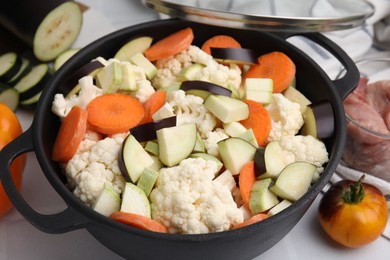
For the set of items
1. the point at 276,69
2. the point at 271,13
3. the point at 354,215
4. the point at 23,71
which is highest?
the point at 271,13

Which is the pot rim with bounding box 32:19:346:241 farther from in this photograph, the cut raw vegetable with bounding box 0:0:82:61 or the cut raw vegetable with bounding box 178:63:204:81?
the cut raw vegetable with bounding box 0:0:82:61

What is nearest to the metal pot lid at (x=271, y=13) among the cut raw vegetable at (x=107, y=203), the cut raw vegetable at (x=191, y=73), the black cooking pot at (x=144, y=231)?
the black cooking pot at (x=144, y=231)

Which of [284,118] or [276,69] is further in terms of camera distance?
[276,69]

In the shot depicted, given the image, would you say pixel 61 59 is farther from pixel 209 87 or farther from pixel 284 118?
pixel 284 118

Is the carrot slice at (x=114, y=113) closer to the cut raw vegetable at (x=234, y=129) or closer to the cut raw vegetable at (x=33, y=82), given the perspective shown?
the cut raw vegetable at (x=234, y=129)

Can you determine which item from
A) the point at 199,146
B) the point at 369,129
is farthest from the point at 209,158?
the point at 369,129

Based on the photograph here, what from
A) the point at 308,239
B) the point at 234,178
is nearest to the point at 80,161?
the point at 234,178

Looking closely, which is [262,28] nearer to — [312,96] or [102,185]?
[312,96]
